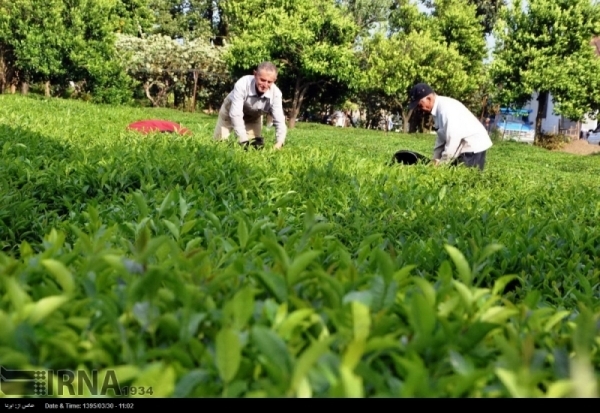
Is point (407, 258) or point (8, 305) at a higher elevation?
point (8, 305)

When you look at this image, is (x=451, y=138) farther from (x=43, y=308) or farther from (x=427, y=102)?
(x=43, y=308)

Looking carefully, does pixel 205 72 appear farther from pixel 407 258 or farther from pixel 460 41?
pixel 407 258

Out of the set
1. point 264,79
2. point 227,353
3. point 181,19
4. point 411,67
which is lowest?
point 227,353

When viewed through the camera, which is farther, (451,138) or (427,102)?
(451,138)

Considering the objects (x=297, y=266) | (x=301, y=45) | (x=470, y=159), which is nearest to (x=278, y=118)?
(x=470, y=159)

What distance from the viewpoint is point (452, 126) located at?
7660 mm

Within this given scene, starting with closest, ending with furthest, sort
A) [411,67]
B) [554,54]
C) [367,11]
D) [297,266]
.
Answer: [297,266] → [554,54] → [411,67] → [367,11]

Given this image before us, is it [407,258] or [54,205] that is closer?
[407,258]

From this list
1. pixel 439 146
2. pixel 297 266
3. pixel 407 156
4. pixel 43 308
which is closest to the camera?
pixel 43 308

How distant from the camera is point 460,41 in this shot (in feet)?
126

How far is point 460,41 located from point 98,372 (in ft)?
131

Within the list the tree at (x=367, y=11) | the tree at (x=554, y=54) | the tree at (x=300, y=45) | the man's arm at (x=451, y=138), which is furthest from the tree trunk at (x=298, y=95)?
the man's arm at (x=451, y=138)

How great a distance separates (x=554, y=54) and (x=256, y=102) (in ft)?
82.2
